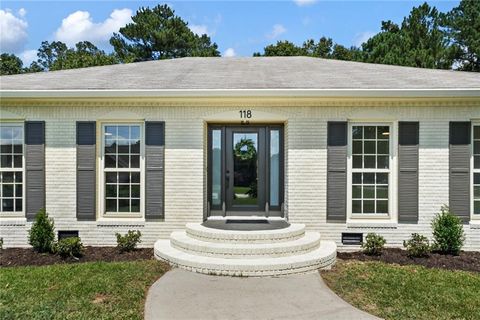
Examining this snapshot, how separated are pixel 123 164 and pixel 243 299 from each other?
13.5 ft

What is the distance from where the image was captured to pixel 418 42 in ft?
67.9

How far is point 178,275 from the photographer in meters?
5.20

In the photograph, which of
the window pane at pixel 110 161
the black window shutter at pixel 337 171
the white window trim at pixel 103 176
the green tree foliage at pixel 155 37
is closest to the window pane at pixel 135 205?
the white window trim at pixel 103 176

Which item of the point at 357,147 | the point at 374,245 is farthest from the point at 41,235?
the point at 357,147

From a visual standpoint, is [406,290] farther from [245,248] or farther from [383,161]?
[383,161]

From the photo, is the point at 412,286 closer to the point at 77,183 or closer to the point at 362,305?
the point at 362,305

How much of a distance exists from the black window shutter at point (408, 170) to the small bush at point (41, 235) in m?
7.04

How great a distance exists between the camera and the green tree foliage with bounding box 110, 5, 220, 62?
2653 cm

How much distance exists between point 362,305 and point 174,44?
86.5ft

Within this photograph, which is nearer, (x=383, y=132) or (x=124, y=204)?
(x=383, y=132)

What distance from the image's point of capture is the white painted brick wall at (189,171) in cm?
674

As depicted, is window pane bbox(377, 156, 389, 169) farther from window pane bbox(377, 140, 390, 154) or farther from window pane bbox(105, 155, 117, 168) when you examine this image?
window pane bbox(105, 155, 117, 168)

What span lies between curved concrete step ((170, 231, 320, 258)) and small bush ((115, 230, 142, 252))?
1.03 meters

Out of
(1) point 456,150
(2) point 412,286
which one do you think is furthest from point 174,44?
(2) point 412,286
